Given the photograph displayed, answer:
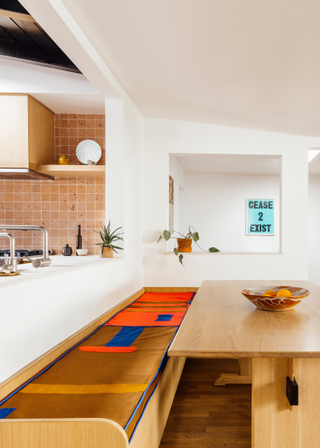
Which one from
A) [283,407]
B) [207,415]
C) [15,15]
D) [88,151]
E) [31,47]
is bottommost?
[207,415]

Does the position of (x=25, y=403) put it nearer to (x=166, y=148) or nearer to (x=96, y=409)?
(x=96, y=409)

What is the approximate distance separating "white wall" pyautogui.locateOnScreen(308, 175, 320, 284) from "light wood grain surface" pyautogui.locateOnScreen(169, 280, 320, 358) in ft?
18.9

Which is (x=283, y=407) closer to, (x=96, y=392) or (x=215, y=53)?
(x=96, y=392)

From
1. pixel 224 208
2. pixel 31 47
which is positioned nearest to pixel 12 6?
pixel 31 47

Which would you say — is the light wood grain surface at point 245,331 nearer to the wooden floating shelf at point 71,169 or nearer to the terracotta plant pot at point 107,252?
the terracotta plant pot at point 107,252

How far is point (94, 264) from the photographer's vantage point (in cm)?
248

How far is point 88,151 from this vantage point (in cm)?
371

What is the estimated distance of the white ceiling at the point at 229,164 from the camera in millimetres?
6148

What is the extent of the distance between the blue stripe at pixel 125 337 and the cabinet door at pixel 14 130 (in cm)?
188

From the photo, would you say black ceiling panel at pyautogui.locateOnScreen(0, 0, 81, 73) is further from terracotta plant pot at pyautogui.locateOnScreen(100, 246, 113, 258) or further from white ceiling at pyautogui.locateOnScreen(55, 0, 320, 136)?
terracotta plant pot at pyautogui.locateOnScreen(100, 246, 113, 258)

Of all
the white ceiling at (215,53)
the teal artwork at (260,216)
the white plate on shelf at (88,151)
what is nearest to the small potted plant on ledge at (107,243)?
the white plate on shelf at (88,151)

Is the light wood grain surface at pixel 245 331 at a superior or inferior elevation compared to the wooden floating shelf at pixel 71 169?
inferior

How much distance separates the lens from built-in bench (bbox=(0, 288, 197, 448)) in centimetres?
108

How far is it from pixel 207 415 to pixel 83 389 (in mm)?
1052
